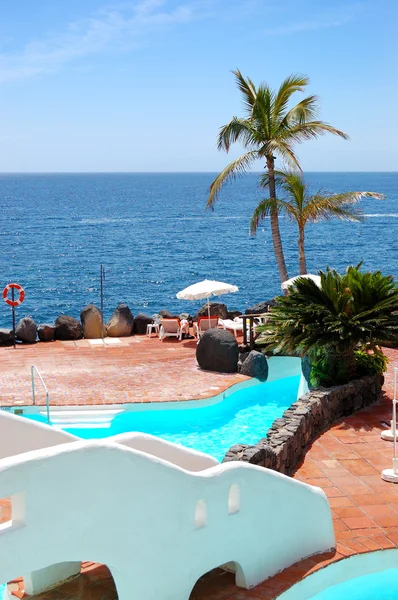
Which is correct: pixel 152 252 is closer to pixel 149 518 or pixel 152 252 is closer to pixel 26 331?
pixel 26 331

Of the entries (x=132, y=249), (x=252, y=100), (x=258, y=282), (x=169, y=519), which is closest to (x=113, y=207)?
(x=132, y=249)

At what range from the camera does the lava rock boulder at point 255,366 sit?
18266 millimetres

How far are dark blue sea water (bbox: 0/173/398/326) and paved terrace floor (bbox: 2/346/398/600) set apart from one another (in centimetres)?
2551

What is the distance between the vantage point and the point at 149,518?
24.5ft

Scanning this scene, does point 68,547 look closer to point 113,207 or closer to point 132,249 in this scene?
point 132,249

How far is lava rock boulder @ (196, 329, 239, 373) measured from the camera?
1850 cm

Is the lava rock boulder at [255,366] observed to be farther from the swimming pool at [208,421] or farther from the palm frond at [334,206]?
the palm frond at [334,206]

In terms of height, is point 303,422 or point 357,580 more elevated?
point 303,422

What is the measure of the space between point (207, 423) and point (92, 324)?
26.5 ft

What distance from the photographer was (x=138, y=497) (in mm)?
7320

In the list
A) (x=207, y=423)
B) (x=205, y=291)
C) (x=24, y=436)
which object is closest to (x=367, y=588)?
(x=24, y=436)

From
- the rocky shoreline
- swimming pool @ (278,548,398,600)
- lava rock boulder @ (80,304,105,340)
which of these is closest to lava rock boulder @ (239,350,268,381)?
the rocky shoreline

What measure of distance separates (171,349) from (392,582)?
41.0ft

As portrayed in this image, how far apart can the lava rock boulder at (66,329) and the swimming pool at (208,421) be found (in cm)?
704
